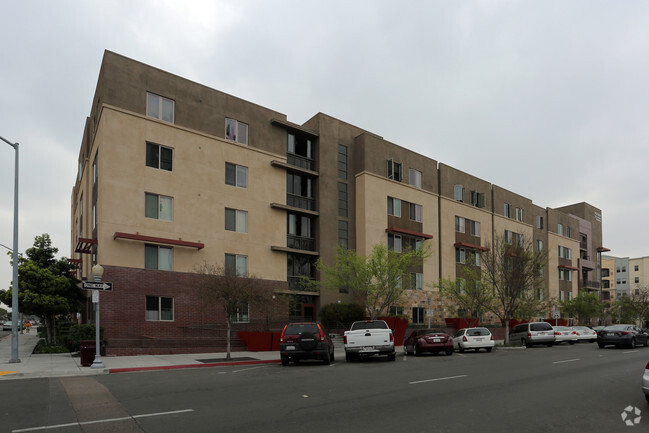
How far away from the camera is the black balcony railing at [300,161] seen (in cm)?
3531

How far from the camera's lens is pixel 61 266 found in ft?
102

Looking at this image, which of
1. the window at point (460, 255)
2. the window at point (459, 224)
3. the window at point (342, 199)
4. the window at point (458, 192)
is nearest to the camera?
the window at point (342, 199)

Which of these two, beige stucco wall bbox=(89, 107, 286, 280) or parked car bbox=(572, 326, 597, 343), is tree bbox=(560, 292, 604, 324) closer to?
parked car bbox=(572, 326, 597, 343)

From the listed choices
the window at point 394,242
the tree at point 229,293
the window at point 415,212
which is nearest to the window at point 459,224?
the window at point 415,212

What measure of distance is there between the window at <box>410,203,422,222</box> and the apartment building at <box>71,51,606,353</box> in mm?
135

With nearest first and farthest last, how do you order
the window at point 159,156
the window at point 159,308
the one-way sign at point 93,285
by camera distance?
1. the one-way sign at point 93,285
2. the window at point 159,308
3. the window at point 159,156

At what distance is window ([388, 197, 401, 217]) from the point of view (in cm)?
4056

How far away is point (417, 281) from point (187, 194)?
68.6 ft

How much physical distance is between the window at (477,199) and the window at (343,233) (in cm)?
1685

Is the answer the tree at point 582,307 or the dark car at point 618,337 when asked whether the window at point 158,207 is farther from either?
the tree at point 582,307

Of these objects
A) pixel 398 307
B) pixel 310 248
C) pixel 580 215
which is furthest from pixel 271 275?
pixel 580 215

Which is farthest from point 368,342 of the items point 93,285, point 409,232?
point 409,232

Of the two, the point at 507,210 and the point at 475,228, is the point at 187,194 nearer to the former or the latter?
the point at 475,228

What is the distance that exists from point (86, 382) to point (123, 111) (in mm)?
16513
